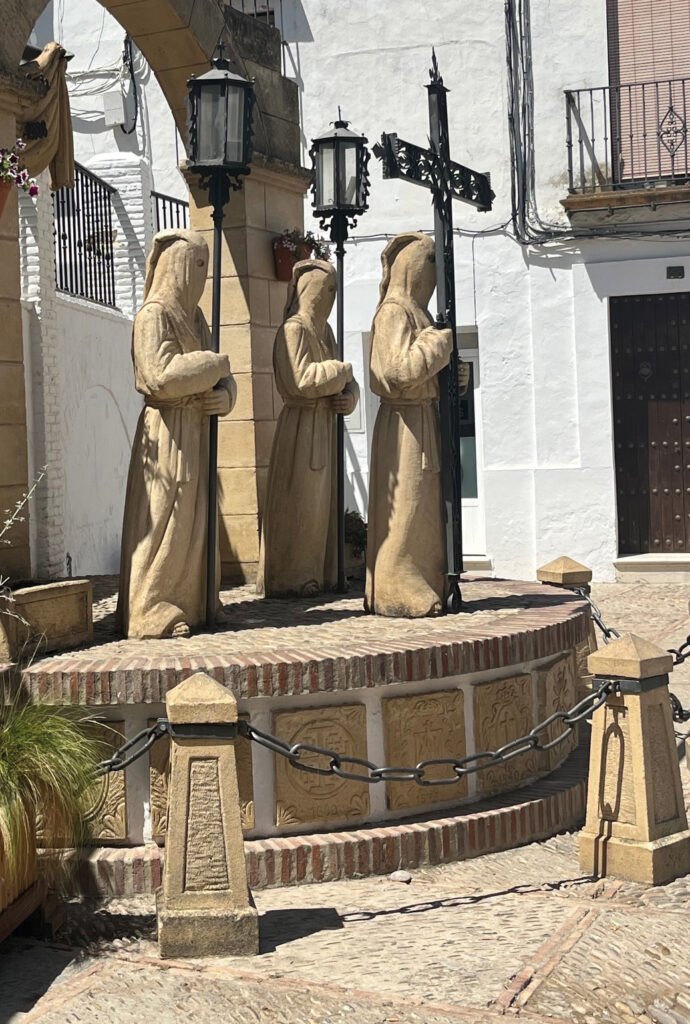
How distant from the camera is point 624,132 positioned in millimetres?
15109

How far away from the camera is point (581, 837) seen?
228 inches

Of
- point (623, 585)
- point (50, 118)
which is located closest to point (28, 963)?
point (50, 118)

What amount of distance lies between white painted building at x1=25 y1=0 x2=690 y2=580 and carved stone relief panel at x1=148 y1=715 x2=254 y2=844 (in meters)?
8.86

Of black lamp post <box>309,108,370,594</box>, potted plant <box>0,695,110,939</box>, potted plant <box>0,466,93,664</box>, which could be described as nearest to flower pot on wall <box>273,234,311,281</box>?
black lamp post <box>309,108,370,594</box>

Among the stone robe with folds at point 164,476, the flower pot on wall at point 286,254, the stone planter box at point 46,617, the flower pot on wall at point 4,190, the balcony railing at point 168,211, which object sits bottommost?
the stone planter box at point 46,617

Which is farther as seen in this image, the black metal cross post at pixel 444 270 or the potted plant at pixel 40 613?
the black metal cross post at pixel 444 270

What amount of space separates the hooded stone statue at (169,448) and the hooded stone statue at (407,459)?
85 centimetres

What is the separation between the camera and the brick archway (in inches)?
355

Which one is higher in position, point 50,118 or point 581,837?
point 50,118

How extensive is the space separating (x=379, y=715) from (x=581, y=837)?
0.97m

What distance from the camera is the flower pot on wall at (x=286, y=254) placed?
9.51m

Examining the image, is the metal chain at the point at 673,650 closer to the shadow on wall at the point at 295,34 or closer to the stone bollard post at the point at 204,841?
the stone bollard post at the point at 204,841

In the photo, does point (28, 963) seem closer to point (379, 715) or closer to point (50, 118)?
point (379, 715)

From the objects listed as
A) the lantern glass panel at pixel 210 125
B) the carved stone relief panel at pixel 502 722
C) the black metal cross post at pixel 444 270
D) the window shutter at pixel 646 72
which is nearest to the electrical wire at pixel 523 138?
the window shutter at pixel 646 72
